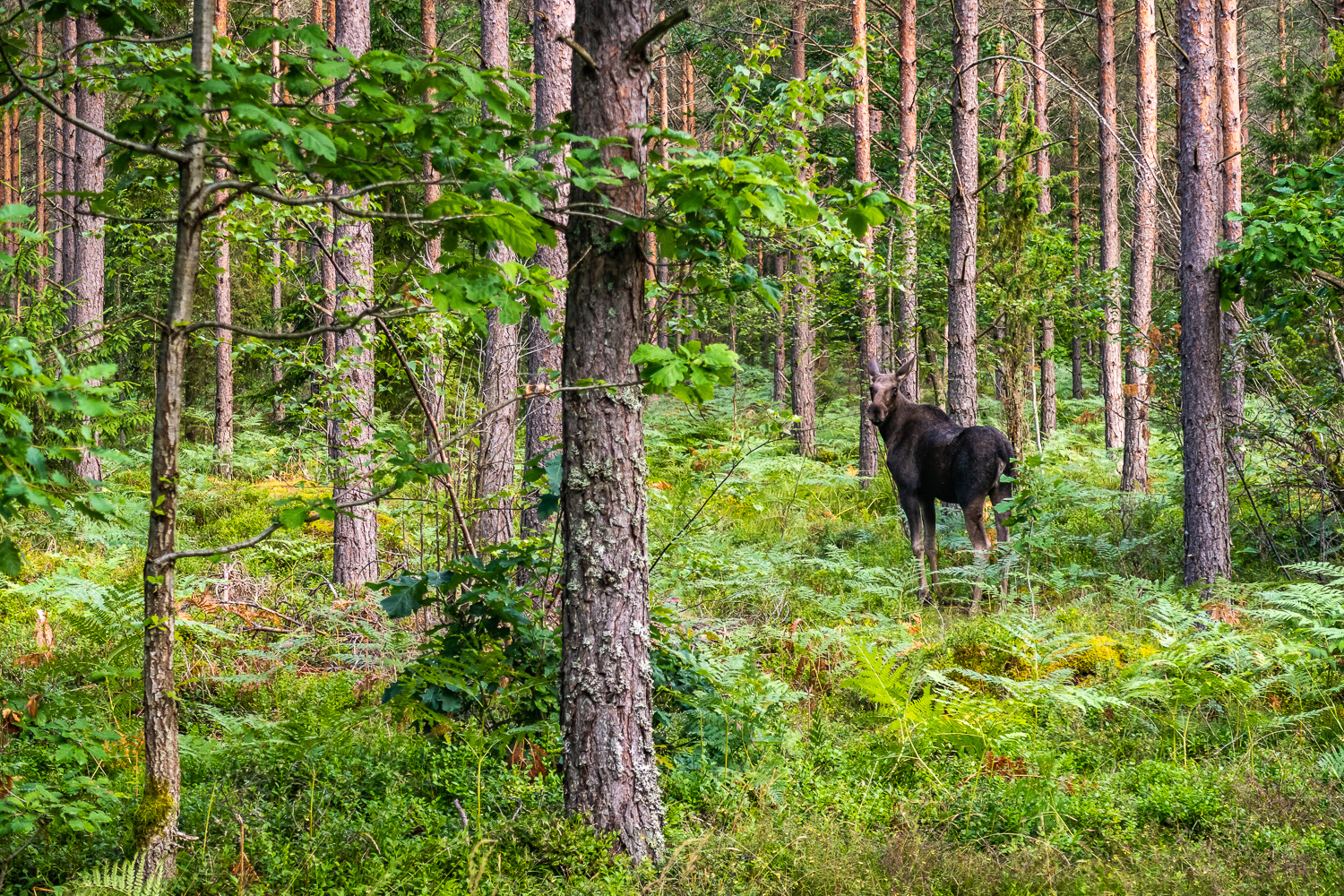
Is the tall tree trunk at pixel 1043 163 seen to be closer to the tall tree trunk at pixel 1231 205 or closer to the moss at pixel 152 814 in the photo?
the tall tree trunk at pixel 1231 205

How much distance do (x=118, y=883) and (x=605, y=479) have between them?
2342 mm

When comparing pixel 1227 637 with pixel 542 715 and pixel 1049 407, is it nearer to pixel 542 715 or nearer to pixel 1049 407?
pixel 542 715

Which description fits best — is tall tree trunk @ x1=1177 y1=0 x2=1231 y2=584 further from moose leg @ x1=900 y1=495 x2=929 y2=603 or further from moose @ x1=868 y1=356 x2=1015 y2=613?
moose leg @ x1=900 y1=495 x2=929 y2=603

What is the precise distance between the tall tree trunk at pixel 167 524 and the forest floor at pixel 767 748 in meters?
0.19

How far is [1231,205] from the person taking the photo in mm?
13453

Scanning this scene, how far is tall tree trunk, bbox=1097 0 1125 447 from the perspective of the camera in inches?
680

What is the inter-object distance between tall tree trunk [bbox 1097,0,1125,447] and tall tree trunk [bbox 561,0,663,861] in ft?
44.8

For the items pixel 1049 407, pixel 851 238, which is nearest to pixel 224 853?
pixel 851 238

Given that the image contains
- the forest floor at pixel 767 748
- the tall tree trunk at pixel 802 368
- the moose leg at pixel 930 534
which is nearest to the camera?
the forest floor at pixel 767 748

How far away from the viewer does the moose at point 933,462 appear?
966 cm

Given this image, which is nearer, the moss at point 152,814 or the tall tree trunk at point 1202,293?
the moss at point 152,814

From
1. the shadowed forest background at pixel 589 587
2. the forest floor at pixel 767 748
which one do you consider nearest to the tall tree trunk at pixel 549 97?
the shadowed forest background at pixel 589 587

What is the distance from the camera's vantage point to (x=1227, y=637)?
614 centimetres

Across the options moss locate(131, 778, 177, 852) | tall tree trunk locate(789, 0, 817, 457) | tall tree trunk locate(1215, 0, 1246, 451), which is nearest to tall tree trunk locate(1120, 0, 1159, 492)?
tall tree trunk locate(1215, 0, 1246, 451)
